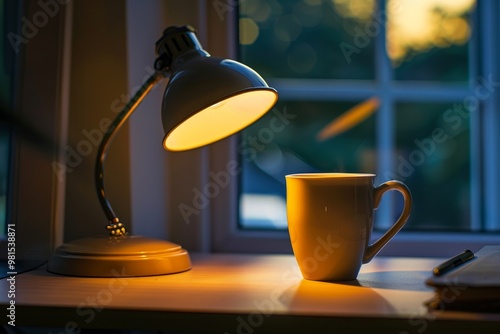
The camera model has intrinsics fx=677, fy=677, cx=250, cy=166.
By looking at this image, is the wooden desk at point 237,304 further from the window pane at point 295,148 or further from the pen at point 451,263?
the window pane at point 295,148

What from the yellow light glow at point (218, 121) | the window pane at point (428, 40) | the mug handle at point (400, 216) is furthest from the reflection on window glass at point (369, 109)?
the mug handle at point (400, 216)

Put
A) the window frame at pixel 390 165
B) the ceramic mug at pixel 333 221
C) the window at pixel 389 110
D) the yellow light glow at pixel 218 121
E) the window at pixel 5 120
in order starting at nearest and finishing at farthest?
1. the ceramic mug at pixel 333 221
2. the yellow light glow at pixel 218 121
3. the window at pixel 5 120
4. the window frame at pixel 390 165
5. the window at pixel 389 110

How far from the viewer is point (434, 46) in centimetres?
147

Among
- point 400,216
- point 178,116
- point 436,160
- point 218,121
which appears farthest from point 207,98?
point 436,160

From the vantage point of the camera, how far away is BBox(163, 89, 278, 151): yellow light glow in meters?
1.03

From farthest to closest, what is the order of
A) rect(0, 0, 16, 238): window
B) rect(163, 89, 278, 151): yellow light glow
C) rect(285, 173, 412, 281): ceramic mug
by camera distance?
rect(0, 0, 16, 238): window
rect(163, 89, 278, 151): yellow light glow
rect(285, 173, 412, 281): ceramic mug

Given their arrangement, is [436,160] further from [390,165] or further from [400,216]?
[400,216]

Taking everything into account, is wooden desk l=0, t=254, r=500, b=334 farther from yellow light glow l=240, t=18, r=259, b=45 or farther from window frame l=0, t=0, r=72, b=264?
yellow light glow l=240, t=18, r=259, b=45

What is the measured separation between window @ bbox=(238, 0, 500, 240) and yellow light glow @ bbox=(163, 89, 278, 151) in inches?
14.2

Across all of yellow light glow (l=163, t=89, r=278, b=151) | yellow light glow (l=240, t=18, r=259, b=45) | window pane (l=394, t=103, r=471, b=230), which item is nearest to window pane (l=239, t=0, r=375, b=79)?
yellow light glow (l=240, t=18, r=259, b=45)

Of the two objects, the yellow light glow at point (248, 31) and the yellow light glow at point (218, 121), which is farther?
the yellow light glow at point (248, 31)

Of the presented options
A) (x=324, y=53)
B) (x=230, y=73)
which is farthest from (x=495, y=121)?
(x=230, y=73)

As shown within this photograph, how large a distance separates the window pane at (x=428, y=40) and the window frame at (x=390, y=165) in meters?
0.02

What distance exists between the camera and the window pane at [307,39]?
1456 mm
